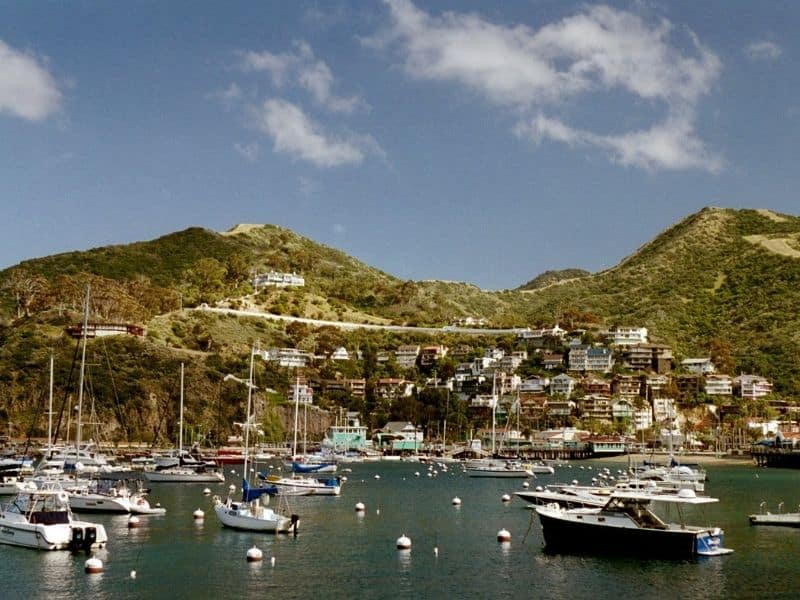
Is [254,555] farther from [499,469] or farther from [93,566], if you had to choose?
[499,469]

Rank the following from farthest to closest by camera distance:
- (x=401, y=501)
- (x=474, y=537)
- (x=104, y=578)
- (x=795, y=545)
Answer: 1. (x=401, y=501)
2. (x=474, y=537)
3. (x=795, y=545)
4. (x=104, y=578)

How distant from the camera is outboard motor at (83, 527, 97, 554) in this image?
4500 centimetres

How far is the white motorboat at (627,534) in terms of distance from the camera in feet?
148

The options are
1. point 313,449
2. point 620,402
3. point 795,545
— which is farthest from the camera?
point 620,402

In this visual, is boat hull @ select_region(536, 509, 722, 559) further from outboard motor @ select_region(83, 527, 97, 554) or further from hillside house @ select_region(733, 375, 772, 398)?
hillside house @ select_region(733, 375, 772, 398)

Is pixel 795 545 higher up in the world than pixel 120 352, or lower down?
lower down

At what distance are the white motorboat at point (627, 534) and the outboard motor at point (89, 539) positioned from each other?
73.1 ft

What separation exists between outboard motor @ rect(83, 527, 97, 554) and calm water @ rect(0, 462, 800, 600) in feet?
2.34

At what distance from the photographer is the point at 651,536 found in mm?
44969

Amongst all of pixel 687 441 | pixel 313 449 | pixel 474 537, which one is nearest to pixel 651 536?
pixel 474 537

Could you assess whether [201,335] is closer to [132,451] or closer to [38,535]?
[132,451]

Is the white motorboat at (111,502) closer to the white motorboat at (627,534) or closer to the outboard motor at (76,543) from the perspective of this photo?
the outboard motor at (76,543)

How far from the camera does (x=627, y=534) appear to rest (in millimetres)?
45219

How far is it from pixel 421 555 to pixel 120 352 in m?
134
